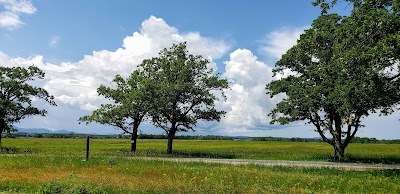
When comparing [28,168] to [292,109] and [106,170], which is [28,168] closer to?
[106,170]

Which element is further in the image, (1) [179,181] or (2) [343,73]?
(2) [343,73]

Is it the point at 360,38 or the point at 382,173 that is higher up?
the point at 360,38

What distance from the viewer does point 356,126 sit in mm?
39531

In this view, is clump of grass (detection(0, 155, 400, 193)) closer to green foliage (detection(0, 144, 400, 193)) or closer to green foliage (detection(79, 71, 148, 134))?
green foliage (detection(0, 144, 400, 193))

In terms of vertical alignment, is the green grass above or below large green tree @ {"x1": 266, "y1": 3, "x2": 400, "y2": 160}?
below

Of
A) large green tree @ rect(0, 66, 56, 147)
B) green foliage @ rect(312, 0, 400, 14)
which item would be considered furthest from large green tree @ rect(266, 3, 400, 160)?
large green tree @ rect(0, 66, 56, 147)

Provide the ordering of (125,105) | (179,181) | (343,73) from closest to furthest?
(179,181) → (343,73) → (125,105)

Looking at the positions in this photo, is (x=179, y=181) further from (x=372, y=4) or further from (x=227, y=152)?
(x=227, y=152)

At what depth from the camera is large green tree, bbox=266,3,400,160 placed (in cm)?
2231

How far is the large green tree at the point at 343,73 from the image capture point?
878 inches

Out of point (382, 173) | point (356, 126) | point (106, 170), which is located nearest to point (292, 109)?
point (356, 126)

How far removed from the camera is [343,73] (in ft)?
86.5

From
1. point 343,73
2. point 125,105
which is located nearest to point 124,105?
point 125,105

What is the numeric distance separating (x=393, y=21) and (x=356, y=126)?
20.0m
